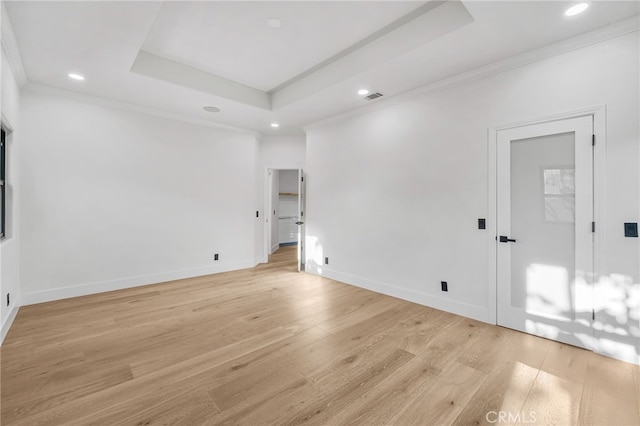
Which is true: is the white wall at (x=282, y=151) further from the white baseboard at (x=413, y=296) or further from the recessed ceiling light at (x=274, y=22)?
the recessed ceiling light at (x=274, y=22)

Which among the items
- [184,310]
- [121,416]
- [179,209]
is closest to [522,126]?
[121,416]

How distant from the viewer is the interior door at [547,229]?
260 cm

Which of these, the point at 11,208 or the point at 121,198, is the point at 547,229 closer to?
the point at 121,198

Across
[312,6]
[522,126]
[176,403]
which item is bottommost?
[176,403]

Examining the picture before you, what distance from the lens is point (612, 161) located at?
2447 mm

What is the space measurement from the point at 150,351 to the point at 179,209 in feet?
9.54

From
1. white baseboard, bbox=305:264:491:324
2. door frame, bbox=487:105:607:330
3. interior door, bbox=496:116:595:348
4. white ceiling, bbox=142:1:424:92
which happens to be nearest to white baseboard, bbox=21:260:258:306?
white baseboard, bbox=305:264:491:324

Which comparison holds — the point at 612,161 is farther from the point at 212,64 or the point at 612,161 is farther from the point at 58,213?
the point at 58,213

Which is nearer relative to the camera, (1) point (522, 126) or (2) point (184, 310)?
(1) point (522, 126)

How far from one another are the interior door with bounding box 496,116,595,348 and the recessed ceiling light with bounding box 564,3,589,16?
0.91m

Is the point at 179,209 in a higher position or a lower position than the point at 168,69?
lower

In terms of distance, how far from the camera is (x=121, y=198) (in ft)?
14.3

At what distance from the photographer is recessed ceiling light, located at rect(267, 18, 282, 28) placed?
275 cm

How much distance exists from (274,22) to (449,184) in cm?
268
